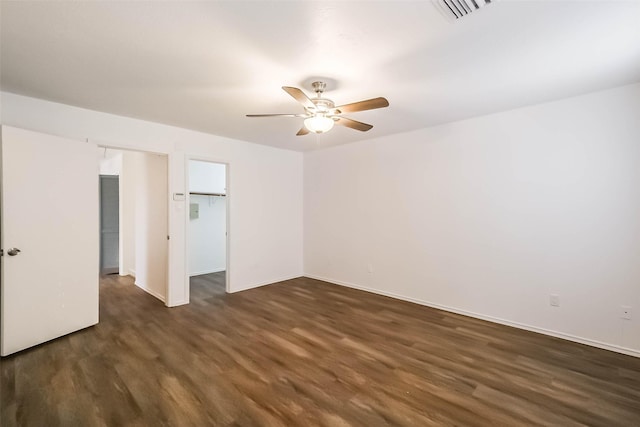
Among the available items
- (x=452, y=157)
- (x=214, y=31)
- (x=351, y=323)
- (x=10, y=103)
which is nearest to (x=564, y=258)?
(x=452, y=157)

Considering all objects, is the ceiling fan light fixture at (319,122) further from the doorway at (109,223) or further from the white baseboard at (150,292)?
the doorway at (109,223)

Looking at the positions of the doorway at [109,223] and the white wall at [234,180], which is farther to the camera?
the doorway at [109,223]

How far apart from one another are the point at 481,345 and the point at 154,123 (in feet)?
14.9

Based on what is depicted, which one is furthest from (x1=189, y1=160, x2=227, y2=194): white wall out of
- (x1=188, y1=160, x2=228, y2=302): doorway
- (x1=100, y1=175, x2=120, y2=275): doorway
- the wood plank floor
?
the wood plank floor

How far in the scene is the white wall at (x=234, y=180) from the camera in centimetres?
296

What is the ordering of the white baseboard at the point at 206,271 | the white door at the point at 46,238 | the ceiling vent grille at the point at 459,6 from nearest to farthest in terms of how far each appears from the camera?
the ceiling vent grille at the point at 459,6, the white door at the point at 46,238, the white baseboard at the point at 206,271

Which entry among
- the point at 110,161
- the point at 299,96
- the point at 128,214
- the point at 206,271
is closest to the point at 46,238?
the point at 128,214

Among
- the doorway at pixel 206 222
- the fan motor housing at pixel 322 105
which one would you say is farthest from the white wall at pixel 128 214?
the fan motor housing at pixel 322 105

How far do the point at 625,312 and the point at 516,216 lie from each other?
1220mm

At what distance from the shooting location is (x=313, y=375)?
2.25m

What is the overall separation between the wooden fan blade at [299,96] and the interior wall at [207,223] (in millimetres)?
3926

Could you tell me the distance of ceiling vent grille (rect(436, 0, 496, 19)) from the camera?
149 cm

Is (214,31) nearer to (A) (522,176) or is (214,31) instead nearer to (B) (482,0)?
(B) (482,0)

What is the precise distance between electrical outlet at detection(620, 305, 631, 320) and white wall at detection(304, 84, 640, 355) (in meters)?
0.03
